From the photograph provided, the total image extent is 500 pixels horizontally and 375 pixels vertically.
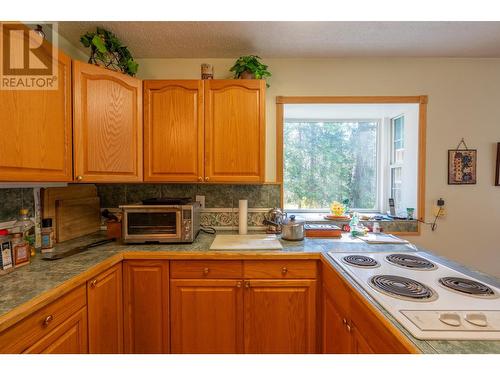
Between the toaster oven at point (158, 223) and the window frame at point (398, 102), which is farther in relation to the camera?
the window frame at point (398, 102)

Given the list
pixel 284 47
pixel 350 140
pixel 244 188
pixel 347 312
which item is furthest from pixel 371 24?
pixel 347 312

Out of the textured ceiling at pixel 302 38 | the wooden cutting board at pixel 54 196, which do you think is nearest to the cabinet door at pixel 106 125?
the wooden cutting board at pixel 54 196

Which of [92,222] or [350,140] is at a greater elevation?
[350,140]

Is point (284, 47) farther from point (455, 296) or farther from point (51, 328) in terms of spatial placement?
point (51, 328)

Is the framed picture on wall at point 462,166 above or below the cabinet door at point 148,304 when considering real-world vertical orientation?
above

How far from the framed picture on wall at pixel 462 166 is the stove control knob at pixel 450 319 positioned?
180 centimetres

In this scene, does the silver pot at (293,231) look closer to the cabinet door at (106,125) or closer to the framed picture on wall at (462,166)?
the cabinet door at (106,125)

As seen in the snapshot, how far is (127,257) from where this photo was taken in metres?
1.40

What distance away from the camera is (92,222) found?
1.85 metres

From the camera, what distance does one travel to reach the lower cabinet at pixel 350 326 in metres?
0.72
